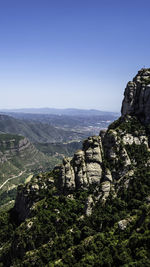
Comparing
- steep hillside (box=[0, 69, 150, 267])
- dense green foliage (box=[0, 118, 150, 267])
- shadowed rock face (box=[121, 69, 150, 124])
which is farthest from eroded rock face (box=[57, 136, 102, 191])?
shadowed rock face (box=[121, 69, 150, 124])

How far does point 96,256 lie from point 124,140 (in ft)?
174

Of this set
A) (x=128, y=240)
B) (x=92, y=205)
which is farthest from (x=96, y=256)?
(x=92, y=205)

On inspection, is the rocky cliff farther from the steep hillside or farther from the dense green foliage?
the dense green foliage

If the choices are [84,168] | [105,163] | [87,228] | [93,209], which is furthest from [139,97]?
[87,228]

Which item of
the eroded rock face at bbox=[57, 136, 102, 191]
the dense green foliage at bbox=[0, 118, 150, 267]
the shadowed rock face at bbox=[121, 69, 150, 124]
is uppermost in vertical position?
the shadowed rock face at bbox=[121, 69, 150, 124]

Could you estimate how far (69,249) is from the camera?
67.9 meters

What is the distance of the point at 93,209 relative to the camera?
79688 millimetres

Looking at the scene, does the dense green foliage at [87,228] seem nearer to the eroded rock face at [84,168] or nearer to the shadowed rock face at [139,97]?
the eroded rock face at [84,168]

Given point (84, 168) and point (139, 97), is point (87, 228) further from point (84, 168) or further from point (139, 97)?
point (139, 97)

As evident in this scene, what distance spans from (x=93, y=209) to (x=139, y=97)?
2464 inches

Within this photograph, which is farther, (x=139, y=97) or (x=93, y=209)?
(x=139, y=97)

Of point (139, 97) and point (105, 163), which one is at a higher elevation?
point (139, 97)

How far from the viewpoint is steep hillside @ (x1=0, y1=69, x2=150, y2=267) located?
61244mm

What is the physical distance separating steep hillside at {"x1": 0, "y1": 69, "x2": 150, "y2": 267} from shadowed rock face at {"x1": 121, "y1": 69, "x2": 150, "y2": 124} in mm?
668
